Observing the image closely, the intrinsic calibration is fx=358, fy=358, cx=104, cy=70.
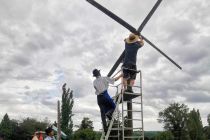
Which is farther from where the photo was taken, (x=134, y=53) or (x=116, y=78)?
(x=134, y=53)

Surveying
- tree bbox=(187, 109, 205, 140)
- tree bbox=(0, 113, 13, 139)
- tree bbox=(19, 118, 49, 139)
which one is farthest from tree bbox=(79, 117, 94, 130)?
tree bbox=(187, 109, 205, 140)

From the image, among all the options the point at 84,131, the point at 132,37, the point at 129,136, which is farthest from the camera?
the point at 84,131

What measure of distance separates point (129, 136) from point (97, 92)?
5.78 ft

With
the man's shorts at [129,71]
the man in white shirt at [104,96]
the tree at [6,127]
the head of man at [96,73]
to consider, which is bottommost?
the man in white shirt at [104,96]

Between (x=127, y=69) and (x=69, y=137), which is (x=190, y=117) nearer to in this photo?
(x=69, y=137)

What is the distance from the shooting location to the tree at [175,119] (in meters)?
100

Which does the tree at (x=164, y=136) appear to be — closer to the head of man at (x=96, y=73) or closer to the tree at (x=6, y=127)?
the tree at (x=6, y=127)

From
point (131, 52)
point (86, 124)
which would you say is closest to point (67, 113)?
point (86, 124)

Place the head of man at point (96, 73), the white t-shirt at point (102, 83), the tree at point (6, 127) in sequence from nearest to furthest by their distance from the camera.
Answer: the white t-shirt at point (102, 83)
the head of man at point (96, 73)
the tree at point (6, 127)

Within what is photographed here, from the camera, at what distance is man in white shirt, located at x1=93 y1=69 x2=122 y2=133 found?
11.6 m

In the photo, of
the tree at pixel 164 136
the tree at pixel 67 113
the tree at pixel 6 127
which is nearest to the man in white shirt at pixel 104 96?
the tree at pixel 67 113

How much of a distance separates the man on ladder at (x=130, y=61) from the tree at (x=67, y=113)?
42.6 metres

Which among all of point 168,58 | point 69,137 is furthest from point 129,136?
point 69,137

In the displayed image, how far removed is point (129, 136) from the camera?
457 inches
